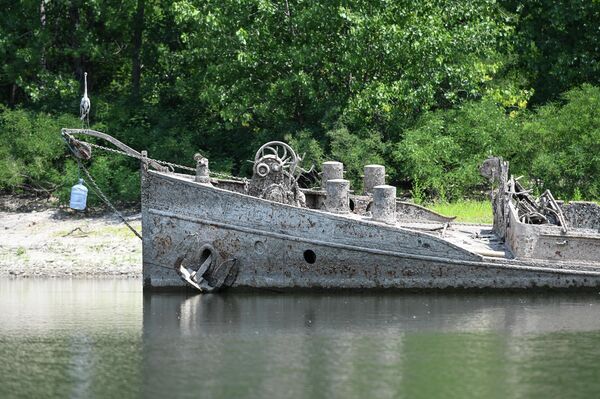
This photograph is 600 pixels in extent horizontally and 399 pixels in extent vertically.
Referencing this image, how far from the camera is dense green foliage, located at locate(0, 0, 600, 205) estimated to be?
106 ft

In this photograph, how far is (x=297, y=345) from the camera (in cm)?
2014

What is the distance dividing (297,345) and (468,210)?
11359 mm

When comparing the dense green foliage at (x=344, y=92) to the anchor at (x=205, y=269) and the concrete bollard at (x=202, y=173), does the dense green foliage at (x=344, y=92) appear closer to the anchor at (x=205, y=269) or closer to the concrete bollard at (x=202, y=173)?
the concrete bollard at (x=202, y=173)

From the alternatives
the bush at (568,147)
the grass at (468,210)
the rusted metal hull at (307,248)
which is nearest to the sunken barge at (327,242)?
the rusted metal hull at (307,248)

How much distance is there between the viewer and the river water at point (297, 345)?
58.0 feet

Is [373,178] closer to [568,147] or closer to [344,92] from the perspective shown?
[344,92]

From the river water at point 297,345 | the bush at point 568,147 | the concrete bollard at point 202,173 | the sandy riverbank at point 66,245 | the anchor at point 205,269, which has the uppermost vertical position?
the bush at point 568,147

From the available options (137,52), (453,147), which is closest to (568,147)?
(453,147)

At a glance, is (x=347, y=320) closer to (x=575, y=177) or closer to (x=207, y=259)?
(x=207, y=259)

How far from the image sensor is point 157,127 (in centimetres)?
3503

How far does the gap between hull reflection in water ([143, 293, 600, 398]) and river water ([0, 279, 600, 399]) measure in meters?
0.03

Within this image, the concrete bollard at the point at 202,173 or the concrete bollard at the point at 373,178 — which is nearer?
the concrete bollard at the point at 202,173

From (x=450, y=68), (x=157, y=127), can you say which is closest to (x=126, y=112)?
(x=157, y=127)

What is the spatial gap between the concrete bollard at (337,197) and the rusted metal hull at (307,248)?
23cm
